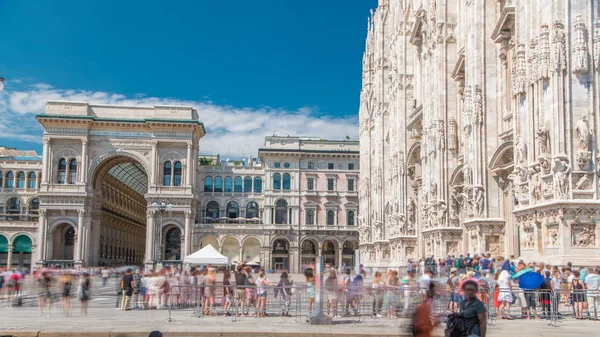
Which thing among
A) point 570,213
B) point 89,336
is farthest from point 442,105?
point 89,336

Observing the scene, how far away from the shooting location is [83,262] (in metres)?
86.9

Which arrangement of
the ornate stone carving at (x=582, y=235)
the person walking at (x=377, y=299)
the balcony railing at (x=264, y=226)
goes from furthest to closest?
the balcony railing at (x=264, y=226)
the ornate stone carving at (x=582, y=235)
the person walking at (x=377, y=299)

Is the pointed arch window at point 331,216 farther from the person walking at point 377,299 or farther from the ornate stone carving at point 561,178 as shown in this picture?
the person walking at point 377,299

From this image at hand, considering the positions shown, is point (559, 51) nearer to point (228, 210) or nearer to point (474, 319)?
point (474, 319)

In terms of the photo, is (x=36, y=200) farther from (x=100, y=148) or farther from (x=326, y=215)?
(x=326, y=215)

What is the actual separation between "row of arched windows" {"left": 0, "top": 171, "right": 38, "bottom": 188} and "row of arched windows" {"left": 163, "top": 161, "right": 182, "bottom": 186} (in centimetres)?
2289

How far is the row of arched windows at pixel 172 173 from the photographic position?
298ft

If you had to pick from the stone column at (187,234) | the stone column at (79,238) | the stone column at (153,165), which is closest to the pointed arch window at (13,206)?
the stone column at (79,238)

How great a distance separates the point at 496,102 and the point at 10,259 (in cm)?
7883

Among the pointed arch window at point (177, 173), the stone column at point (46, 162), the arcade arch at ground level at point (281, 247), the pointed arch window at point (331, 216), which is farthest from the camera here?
the pointed arch window at point (331, 216)

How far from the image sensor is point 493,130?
31656 mm

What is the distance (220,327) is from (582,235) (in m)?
11.9

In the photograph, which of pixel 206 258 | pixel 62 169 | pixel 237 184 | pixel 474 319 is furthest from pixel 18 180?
pixel 474 319

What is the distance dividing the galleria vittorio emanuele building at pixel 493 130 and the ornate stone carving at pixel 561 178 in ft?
0.15
